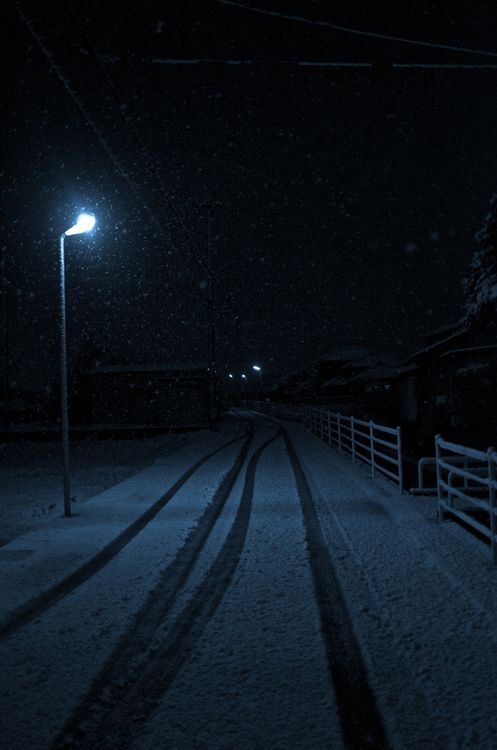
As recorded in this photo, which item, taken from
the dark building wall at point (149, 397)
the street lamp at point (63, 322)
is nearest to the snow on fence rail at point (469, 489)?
the street lamp at point (63, 322)

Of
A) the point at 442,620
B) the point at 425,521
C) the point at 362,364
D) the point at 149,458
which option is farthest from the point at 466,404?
the point at 362,364

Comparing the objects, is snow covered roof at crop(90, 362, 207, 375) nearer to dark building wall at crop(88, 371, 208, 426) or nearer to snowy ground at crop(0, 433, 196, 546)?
dark building wall at crop(88, 371, 208, 426)

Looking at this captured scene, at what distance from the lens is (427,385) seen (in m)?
29.2

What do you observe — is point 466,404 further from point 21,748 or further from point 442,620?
point 21,748

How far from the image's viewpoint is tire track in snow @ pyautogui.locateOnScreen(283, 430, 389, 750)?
128 inches

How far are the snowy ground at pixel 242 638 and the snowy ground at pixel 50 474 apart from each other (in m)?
2.03

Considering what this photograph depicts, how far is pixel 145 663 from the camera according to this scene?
415 centimetres

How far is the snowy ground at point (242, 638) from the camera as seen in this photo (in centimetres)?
335

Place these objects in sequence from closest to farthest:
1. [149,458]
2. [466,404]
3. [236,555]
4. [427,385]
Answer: [236,555] < [149,458] < [466,404] < [427,385]

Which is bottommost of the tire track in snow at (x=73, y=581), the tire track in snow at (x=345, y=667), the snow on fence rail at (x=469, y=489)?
the tire track in snow at (x=345, y=667)

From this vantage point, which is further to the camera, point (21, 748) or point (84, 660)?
point (84, 660)

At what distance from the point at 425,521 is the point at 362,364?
5852cm

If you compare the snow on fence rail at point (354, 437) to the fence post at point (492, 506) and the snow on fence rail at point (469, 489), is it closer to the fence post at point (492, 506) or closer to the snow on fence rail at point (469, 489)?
the snow on fence rail at point (469, 489)

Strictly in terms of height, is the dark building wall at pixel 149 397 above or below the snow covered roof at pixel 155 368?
below
